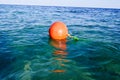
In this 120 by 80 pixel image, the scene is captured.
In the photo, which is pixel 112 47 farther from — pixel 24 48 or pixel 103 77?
pixel 24 48

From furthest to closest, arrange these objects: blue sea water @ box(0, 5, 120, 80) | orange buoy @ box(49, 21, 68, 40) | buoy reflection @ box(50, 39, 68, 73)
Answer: orange buoy @ box(49, 21, 68, 40), buoy reflection @ box(50, 39, 68, 73), blue sea water @ box(0, 5, 120, 80)

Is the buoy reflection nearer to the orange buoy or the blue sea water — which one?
the blue sea water

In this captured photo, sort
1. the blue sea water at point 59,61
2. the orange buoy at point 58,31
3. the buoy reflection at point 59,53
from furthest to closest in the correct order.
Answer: the orange buoy at point 58,31 → the buoy reflection at point 59,53 → the blue sea water at point 59,61

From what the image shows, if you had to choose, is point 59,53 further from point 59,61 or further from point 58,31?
point 58,31

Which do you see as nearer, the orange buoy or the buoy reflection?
the buoy reflection

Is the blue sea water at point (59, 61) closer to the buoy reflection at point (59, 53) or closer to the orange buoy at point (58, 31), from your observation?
the buoy reflection at point (59, 53)

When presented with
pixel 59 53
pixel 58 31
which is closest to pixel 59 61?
pixel 59 53

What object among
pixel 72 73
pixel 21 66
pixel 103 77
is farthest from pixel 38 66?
pixel 103 77

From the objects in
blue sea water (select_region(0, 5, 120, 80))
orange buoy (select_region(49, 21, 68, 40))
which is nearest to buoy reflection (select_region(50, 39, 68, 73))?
blue sea water (select_region(0, 5, 120, 80))

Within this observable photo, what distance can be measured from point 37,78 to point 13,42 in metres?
5.95

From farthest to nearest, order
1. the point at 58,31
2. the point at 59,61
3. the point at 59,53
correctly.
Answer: the point at 58,31
the point at 59,53
the point at 59,61

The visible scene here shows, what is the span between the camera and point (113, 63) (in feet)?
27.4

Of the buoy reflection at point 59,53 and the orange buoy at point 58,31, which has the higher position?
the orange buoy at point 58,31

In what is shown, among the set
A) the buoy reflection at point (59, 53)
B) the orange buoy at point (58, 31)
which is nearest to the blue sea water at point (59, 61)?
the buoy reflection at point (59, 53)
